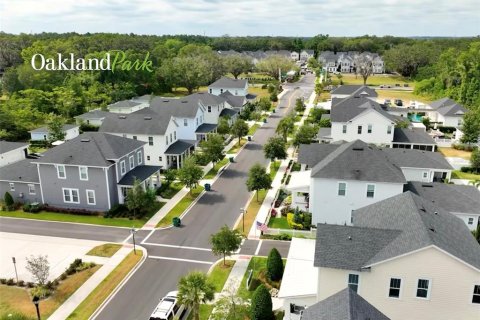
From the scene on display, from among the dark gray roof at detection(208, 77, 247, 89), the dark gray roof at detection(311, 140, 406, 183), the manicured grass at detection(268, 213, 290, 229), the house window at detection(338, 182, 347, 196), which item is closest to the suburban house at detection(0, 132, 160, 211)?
the manicured grass at detection(268, 213, 290, 229)

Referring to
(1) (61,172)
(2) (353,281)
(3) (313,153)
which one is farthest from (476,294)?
(1) (61,172)

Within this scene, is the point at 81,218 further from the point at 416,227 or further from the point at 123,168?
the point at 416,227

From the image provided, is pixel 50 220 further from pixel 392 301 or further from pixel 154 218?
pixel 392 301

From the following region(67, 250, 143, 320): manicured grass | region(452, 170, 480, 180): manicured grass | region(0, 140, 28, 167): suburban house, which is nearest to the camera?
region(67, 250, 143, 320): manicured grass

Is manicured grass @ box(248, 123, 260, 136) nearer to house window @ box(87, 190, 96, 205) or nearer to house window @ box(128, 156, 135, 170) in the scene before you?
house window @ box(128, 156, 135, 170)

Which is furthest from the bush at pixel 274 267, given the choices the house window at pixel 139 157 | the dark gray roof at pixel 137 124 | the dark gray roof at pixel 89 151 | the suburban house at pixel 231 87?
the suburban house at pixel 231 87

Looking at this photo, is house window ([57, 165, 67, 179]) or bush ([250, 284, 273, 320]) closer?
bush ([250, 284, 273, 320])

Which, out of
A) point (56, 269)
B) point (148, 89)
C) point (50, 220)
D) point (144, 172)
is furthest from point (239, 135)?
point (148, 89)
